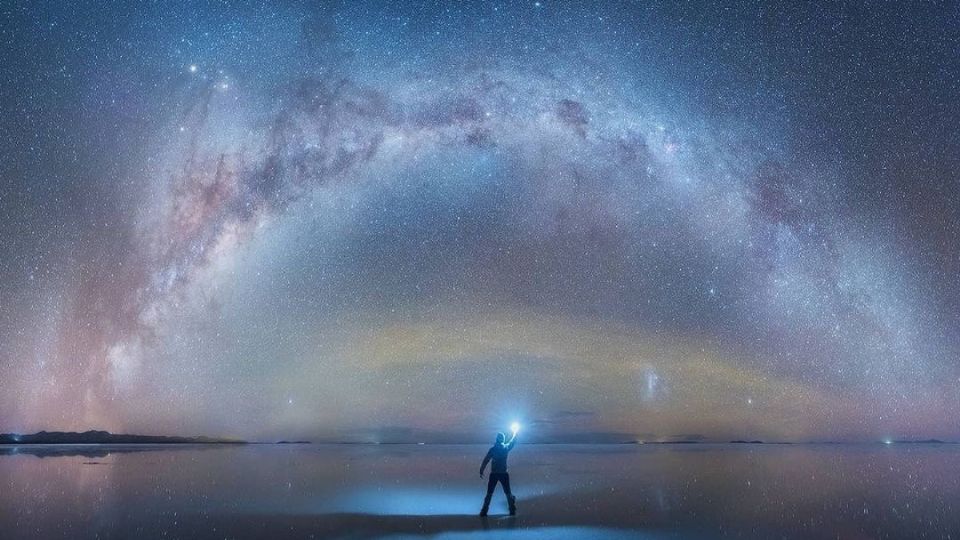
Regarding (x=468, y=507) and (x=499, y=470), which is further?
(x=468, y=507)

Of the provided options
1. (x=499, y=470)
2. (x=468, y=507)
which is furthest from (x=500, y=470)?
(x=468, y=507)

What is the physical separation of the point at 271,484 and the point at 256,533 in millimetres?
9581

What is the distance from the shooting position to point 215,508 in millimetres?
13695

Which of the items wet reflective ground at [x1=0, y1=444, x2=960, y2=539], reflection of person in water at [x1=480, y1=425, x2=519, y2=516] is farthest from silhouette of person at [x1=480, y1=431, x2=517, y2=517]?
wet reflective ground at [x1=0, y1=444, x2=960, y2=539]

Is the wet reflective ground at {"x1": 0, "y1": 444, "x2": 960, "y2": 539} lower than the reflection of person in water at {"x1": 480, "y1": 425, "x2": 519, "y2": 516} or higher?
lower

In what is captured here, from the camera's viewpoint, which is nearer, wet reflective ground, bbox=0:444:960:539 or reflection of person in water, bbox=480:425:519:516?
wet reflective ground, bbox=0:444:960:539

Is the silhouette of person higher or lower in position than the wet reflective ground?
higher

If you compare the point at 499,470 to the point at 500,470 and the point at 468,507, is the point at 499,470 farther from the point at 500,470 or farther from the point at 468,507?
the point at 468,507

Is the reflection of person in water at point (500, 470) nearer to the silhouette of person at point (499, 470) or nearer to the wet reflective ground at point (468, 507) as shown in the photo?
the silhouette of person at point (499, 470)

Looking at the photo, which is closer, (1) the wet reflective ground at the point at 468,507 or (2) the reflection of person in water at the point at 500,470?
(1) the wet reflective ground at the point at 468,507

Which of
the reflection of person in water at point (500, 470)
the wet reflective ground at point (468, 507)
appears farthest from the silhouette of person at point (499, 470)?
the wet reflective ground at point (468, 507)

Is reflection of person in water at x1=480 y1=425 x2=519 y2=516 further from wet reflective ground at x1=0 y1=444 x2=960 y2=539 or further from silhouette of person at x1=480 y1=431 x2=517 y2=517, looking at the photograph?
wet reflective ground at x1=0 y1=444 x2=960 y2=539

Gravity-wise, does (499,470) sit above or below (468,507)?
above

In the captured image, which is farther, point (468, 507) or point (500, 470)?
point (468, 507)
